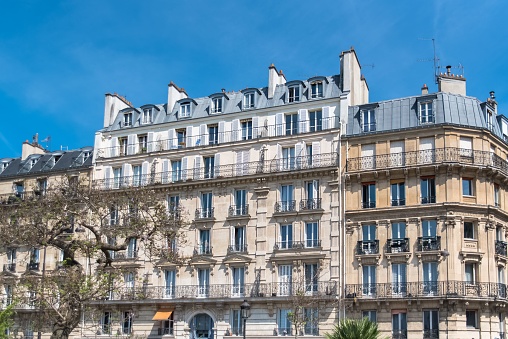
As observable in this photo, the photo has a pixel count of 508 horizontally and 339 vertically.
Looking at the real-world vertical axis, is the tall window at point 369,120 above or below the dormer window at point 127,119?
below

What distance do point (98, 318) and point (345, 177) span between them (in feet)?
53.0

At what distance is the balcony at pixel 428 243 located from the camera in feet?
128

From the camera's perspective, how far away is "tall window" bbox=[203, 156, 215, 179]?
151 ft

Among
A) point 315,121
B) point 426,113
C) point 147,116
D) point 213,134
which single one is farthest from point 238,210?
point 426,113

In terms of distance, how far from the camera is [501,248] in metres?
40.5

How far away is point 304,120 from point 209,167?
6.53 meters

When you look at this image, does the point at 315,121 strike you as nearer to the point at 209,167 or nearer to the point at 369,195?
the point at 369,195

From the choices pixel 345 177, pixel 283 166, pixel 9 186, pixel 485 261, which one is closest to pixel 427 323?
pixel 485 261

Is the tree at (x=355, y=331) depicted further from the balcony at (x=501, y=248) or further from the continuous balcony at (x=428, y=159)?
the balcony at (x=501, y=248)

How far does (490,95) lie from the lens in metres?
45.5

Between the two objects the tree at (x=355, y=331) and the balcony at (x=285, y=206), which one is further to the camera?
the balcony at (x=285, y=206)

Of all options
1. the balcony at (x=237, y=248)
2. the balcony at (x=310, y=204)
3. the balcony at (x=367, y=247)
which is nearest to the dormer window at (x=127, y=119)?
the balcony at (x=237, y=248)

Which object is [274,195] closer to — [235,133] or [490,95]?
[235,133]

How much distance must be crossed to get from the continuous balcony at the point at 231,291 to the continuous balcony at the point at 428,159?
665 cm
